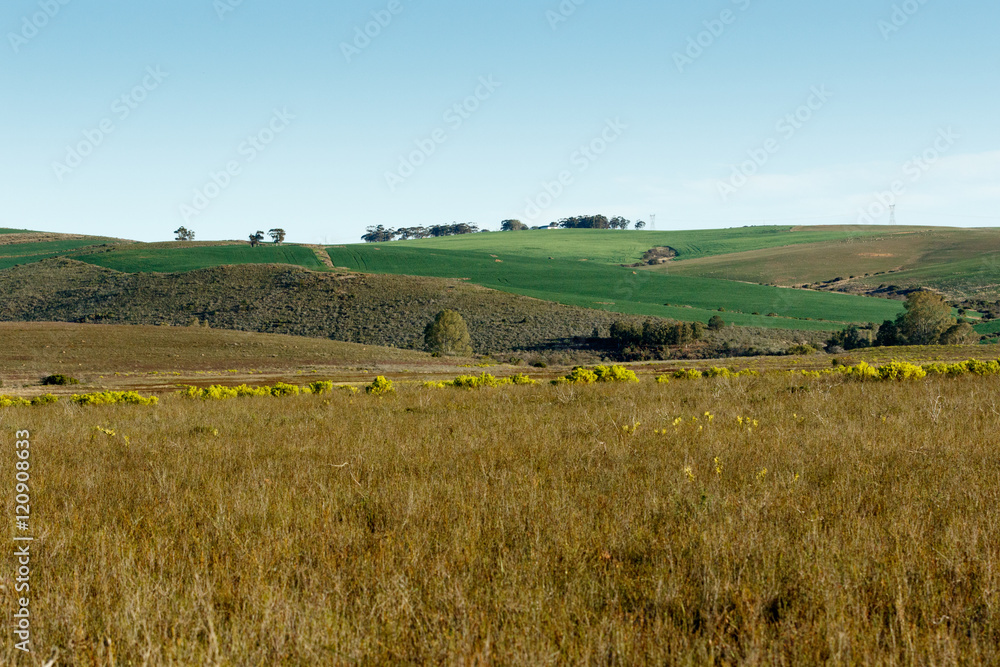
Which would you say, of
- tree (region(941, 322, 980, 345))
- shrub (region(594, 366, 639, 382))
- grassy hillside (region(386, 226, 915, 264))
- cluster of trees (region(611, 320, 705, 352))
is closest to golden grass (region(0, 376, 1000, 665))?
shrub (region(594, 366, 639, 382))

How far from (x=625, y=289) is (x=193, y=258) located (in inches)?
3271

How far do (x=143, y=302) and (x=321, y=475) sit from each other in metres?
107

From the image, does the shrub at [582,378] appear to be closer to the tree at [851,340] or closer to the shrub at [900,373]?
the shrub at [900,373]

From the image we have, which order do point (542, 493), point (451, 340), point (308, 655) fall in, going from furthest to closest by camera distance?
point (451, 340) < point (542, 493) < point (308, 655)

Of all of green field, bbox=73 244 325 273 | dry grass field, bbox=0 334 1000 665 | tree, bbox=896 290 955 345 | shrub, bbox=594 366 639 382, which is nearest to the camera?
dry grass field, bbox=0 334 1000 665

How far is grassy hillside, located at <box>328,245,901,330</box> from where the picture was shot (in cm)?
10012

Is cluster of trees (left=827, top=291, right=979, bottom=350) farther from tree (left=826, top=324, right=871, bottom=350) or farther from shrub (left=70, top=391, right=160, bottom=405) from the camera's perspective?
shrub (left=70, top=391, right=160, bottom=405)

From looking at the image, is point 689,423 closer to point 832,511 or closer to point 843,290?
point 832,511

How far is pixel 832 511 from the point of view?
5340 mm

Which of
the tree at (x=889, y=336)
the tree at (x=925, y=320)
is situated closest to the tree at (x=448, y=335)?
the tree at (x=889, y=336)

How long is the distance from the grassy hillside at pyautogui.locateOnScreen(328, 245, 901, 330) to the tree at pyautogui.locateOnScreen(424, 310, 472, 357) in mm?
30045

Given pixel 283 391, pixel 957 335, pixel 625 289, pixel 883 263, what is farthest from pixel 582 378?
pixel 883 263

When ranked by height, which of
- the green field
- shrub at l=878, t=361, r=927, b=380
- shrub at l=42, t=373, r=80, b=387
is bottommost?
shrub at l=42, t=373, r=80, b=387

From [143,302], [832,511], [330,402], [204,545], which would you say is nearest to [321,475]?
[204,545]
